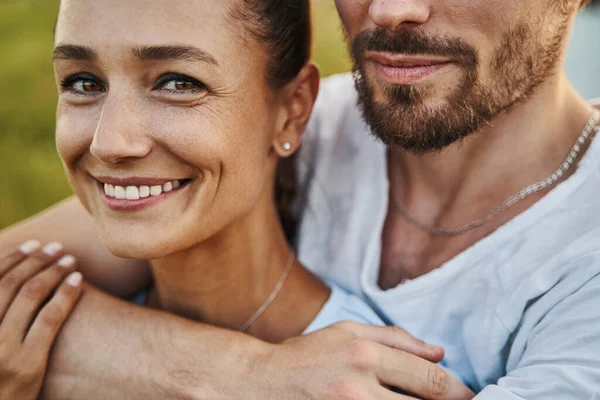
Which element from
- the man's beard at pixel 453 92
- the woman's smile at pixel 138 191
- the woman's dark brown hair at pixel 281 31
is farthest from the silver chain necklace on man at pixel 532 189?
the woman's smile at pixel 138 191

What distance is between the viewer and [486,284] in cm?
244

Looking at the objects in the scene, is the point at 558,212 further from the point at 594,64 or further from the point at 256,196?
the point at 594,64

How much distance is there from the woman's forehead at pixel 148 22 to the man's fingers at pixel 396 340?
0.97m

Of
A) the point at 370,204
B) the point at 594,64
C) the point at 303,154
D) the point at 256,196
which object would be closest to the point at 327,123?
the point at 303,154

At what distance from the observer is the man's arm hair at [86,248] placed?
108 inches

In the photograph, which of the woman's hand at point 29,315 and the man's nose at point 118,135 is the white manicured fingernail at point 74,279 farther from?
the man's nose at point 118,135

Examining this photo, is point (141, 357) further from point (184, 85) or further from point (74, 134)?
point (184, 85)

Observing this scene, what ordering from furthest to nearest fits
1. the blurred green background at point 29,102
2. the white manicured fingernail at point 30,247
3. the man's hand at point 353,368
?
the blurred green background at point 29,102
the white manicured fingernail at point 30,247
the man's hand at point 353,368

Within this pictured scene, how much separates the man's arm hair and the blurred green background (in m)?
2.02

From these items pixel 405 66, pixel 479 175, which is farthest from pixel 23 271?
pixel 479 175

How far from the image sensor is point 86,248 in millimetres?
2770

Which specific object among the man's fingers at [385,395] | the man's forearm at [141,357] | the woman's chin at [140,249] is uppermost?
the woman's chin at [140,249]

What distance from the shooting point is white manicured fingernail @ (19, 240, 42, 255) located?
2.57m

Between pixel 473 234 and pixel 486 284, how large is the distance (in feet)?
0.83
